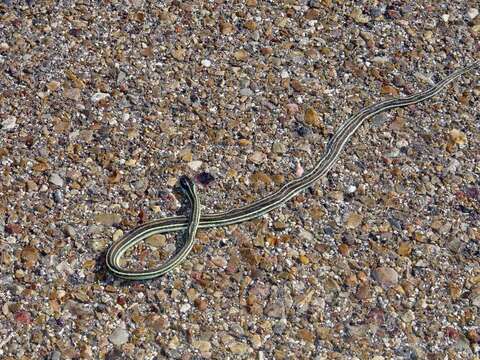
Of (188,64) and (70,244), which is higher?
(188,64)

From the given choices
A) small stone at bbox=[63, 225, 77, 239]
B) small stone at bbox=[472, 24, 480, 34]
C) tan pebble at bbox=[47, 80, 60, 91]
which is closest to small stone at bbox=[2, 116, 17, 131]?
tan pebble at bbox=[47, 80, 60, 91]

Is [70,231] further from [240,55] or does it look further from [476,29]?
[476,29]

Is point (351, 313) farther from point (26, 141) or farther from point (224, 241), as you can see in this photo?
point (26, 141)

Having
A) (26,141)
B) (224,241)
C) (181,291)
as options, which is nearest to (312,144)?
(224,241)

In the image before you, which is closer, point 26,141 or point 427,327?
point 427,327

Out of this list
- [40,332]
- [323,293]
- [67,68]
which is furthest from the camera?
[67,68]

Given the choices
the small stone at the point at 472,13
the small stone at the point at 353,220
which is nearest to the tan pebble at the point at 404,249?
the small stone at the point at 353,220
